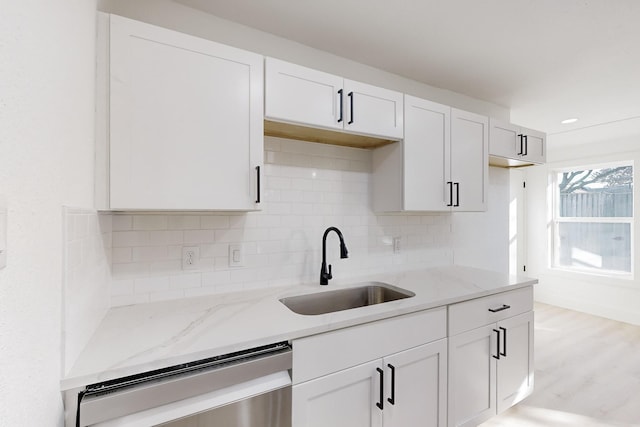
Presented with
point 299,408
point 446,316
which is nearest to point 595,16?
point 446,316

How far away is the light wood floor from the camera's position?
207cm

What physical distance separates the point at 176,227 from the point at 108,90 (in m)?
0.70

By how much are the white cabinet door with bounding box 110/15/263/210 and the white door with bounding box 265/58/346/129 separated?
0.23ft

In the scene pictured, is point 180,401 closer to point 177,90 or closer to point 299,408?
point 299,408

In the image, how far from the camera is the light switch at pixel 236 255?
5.65ft

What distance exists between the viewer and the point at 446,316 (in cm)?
165

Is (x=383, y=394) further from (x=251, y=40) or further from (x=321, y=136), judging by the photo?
(x=251, y=40)

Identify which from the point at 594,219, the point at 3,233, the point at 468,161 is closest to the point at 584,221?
the point at 594,219

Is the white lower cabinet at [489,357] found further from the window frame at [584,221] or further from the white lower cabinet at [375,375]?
the window frame at [584,221]

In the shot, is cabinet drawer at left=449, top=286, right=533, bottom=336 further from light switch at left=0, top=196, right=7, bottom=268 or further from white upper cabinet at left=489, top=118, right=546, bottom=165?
light switch at left=0, top=196, right=7, bottom=268

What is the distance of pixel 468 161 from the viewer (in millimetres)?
2236

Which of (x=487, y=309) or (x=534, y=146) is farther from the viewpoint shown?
(x=534, y=146)

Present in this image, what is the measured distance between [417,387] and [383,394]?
26cm

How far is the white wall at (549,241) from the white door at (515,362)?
9.83 ft
